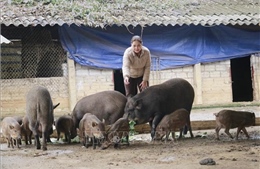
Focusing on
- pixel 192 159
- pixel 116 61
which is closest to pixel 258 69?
pixel 116 61

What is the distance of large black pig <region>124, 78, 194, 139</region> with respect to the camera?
333 inches

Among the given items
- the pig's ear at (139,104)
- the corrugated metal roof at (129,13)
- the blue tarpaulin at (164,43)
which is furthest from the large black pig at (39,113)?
the blue tarpaulin at (164,43)

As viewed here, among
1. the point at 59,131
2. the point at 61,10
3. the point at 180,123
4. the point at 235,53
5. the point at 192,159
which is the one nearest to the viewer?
the point at 192,159

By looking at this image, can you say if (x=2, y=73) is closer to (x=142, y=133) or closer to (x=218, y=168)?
(x=142, y=133)

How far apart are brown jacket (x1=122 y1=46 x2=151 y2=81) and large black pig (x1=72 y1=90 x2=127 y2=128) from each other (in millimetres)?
613

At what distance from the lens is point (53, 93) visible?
15.3m

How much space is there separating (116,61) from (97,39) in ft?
3.19

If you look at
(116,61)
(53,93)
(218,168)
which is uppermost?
(116,61)

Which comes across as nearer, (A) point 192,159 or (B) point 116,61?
(A) point 192,159

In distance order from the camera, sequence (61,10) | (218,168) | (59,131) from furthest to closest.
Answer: (61,10) < (59,131) < (218,168)

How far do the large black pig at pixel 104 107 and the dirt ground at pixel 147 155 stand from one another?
643 millimetres

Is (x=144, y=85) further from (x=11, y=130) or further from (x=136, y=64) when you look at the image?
(x=11, y=130)

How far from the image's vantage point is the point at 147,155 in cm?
664

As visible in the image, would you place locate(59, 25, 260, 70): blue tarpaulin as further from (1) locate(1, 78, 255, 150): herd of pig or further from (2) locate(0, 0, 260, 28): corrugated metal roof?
(1) locate(1, 78, 255, 150): herd of pig
